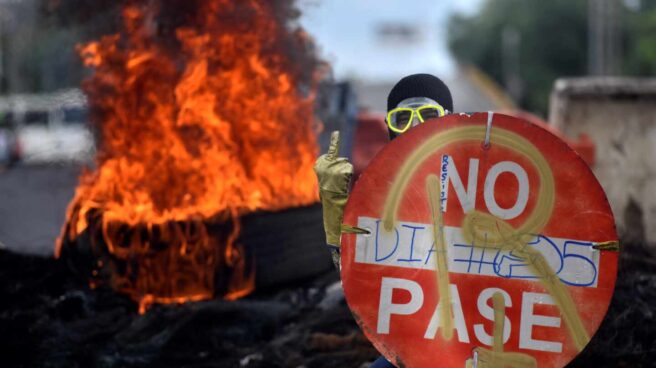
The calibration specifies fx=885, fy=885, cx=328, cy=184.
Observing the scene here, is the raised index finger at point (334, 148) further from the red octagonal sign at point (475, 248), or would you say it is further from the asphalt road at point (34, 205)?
the asphalt road at point (34, 205)

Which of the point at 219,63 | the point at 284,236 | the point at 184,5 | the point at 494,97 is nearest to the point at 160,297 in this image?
the point at 284,236

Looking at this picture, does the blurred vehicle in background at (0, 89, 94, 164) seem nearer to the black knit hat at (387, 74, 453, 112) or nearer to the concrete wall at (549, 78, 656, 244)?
the concrete wall at (549, 78, 656, 244)

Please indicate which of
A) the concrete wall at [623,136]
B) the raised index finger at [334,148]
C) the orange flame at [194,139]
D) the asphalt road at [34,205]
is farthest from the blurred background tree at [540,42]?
the raised index finger at [334,148]

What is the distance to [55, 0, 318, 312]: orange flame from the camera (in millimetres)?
6141

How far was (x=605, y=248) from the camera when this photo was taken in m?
2.92

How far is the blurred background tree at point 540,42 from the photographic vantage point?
71.1 m

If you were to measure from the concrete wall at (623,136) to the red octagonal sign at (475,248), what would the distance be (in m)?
6.72

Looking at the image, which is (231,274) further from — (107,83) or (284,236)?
(107,83)

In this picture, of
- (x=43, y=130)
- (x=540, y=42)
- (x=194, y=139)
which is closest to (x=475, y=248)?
(x=194, y=139)

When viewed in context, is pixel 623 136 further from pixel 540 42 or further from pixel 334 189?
pixel 540 42

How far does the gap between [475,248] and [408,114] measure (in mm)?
774

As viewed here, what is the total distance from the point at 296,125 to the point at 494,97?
43637 millimetres

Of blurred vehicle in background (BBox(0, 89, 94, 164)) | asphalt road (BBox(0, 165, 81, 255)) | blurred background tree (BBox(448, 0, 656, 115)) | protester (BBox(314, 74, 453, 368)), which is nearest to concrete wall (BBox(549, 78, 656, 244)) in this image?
asphalt road (BBox(0, 165, 81, 255))

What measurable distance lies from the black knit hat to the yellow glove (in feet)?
1.84
